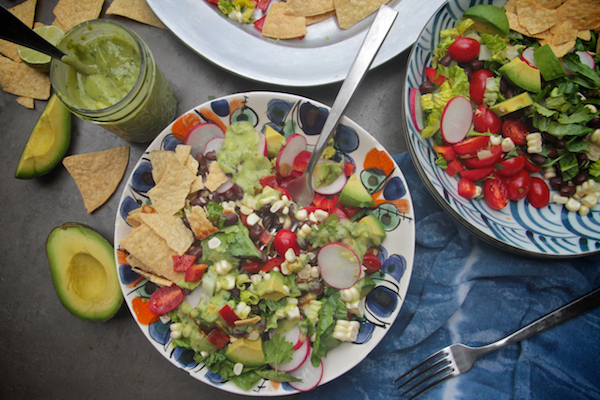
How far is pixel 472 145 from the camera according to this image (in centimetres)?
148

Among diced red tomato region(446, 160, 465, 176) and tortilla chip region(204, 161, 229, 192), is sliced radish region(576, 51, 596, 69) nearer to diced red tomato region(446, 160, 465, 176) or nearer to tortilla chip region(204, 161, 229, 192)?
diced red tomato region(446, 160, 465, 176)

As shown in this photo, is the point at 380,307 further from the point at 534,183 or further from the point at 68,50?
the point at 68,50

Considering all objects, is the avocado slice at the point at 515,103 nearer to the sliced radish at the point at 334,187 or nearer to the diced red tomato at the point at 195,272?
the sliced radish at the point at 334,187

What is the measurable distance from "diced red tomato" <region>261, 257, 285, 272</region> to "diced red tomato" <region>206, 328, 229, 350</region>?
30 centimetres

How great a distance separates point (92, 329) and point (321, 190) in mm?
1346

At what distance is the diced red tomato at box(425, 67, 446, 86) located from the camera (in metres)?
1.53

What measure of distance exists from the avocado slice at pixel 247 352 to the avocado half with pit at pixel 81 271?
22.6 inches

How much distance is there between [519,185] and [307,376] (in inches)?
47.8

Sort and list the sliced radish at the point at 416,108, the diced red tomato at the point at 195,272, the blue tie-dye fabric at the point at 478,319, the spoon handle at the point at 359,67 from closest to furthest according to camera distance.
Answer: the spoon handle at the point at 359,67, the diced red tomato at the point at 195,272, the sliced radish at the point at 416,108, the blue tie-dye fabric at the point at 478,319

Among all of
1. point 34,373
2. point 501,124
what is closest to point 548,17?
point 501,124

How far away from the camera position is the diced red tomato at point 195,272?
1.39 metres

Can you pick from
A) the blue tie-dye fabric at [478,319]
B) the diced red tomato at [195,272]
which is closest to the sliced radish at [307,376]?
the blue tie-dye fabric at [478,319]

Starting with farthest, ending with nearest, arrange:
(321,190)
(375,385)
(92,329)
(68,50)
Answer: (92,329), (375,385), (321,190), (68,50)

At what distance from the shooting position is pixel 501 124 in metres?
1.55
